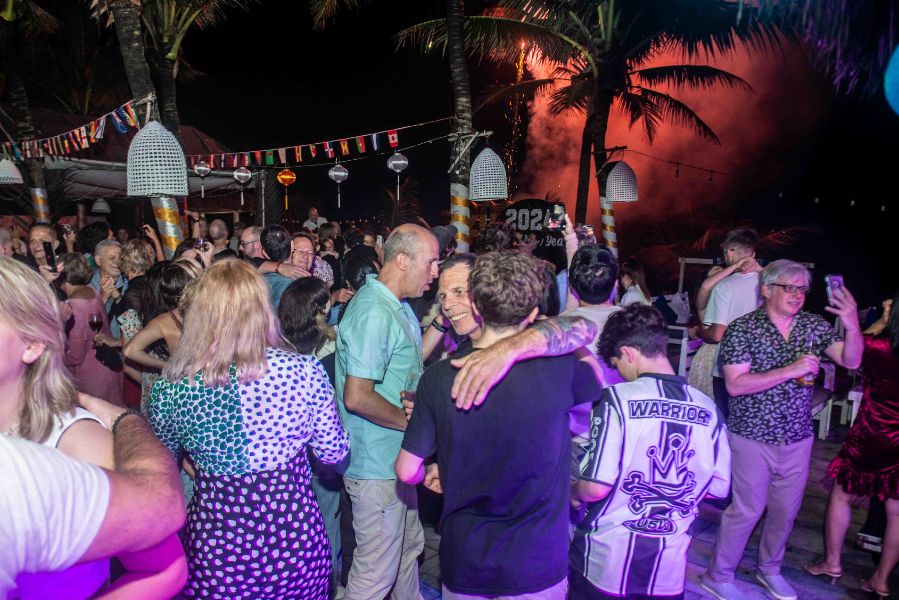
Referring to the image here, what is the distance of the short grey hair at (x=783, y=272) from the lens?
341cm

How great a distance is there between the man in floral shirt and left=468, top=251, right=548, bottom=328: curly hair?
1937 mm

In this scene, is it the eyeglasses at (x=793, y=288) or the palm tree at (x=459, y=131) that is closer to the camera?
the eyeglasses at (x=793, y=288)

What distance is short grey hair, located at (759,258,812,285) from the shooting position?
11.2ft

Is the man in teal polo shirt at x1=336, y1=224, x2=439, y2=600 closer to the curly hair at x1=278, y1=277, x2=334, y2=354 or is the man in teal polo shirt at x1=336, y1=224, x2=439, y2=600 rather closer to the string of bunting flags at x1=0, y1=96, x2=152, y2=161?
the curly hair at x1=278, y1=277, x2=334, y2=354

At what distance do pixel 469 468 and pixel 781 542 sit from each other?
2749 mm

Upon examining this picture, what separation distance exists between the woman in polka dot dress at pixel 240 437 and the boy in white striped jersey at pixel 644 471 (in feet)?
3.78

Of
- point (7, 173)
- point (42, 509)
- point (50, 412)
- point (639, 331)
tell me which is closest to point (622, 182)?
point (639, 331)

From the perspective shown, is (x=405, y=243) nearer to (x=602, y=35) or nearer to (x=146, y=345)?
(x=146, y=345)

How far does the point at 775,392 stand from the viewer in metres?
3.47

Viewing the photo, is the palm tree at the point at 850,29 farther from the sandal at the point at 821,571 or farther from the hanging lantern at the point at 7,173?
the hanging lantern at the point at 7,173

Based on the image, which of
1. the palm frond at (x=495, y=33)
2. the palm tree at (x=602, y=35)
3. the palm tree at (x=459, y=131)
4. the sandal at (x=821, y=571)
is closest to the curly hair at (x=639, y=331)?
the sandal at (x=821, y=571)

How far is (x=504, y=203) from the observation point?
21734 millimetres

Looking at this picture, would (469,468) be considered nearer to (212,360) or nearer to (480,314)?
(480,314)

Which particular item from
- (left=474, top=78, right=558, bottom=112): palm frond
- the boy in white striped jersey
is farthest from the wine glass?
(left=474, top=78, right=558, bottom=112): palm frond
